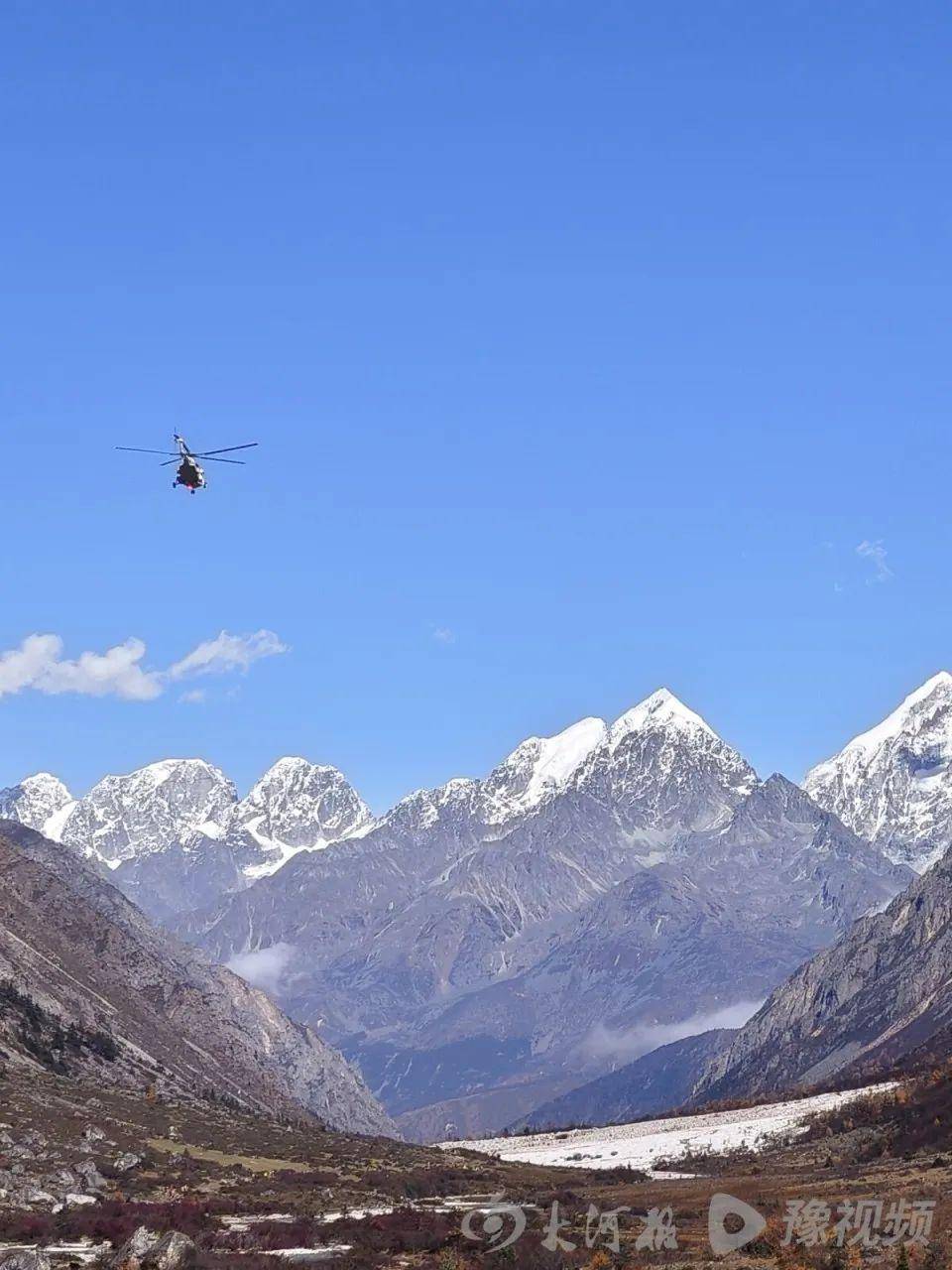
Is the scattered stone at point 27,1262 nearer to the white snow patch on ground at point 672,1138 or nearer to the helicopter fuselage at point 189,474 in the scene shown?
the helicopter fuselage at point 189,474

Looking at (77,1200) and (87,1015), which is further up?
(87,1015)

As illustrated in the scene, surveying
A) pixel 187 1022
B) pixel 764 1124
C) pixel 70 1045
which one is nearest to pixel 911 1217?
pixel 764 1124

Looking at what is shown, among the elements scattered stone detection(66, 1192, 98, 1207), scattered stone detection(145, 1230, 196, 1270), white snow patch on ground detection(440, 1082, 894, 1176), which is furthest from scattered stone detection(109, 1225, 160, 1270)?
white snow patch on ground detection(440, 1082, 894, 1176)

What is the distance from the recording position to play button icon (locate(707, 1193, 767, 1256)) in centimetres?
4938

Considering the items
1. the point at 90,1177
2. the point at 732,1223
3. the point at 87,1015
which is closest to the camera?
the point at 732,1223

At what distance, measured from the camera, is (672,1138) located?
445 ft

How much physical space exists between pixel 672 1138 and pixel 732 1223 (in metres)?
85.4

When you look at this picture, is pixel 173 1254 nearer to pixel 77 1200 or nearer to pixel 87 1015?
pixel 77 1200

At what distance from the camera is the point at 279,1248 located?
54.0 metres

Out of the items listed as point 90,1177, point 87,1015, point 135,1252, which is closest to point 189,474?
point 90,1177

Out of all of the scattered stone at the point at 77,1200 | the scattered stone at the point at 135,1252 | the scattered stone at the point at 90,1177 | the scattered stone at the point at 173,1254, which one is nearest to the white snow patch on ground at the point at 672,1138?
the scattered stone at the point at 90,1177

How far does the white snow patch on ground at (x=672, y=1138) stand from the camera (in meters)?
122

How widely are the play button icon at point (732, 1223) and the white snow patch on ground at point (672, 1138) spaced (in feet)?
172

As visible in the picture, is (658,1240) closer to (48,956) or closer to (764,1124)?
(764,1124)
